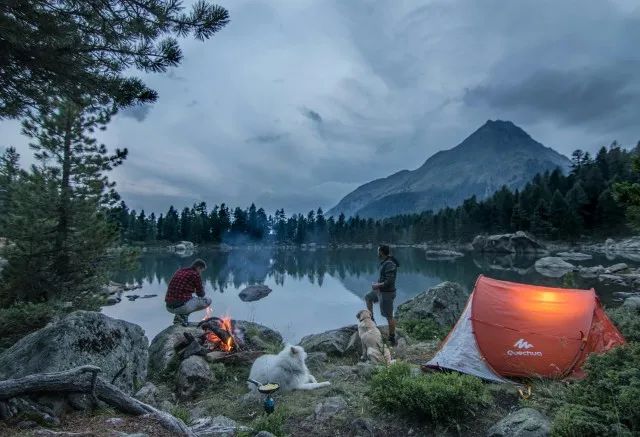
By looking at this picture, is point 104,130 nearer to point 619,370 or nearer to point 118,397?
point 118,397

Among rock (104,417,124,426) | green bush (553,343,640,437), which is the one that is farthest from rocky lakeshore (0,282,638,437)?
green bush (553,343,640,437)

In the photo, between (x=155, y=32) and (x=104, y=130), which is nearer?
(x=155, y=32)

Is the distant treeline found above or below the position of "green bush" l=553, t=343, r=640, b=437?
above

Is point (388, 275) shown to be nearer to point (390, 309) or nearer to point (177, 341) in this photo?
point (390, 309)

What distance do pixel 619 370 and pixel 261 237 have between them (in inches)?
6566

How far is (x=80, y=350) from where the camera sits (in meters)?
6.83

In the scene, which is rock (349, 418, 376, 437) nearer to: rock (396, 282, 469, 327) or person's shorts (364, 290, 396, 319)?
person's shorts (364, 290, 396, 319)

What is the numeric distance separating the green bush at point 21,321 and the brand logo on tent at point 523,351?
37.8 ft

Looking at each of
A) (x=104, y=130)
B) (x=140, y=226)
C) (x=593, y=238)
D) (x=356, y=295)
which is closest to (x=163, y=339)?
(x=104, y=130)

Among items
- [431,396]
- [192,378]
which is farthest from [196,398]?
[431,396]

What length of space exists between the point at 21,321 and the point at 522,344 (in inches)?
486

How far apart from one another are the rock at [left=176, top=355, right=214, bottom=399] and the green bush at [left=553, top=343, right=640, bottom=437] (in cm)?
645

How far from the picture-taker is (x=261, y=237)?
17012 cm

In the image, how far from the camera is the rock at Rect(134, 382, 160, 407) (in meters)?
7.25
